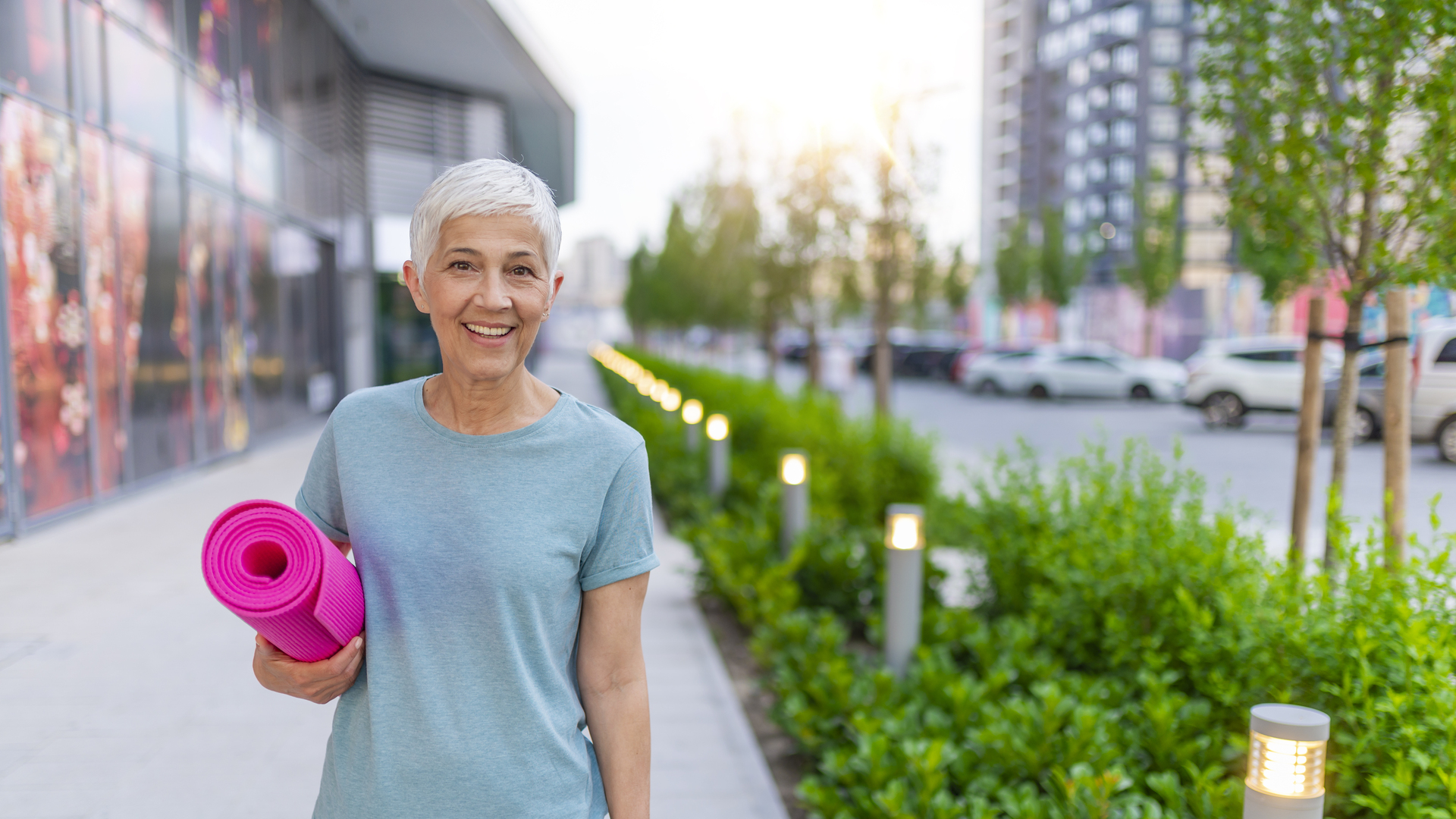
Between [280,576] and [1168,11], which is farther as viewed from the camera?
[1168,11]

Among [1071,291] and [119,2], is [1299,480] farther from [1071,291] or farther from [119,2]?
[1071,291]

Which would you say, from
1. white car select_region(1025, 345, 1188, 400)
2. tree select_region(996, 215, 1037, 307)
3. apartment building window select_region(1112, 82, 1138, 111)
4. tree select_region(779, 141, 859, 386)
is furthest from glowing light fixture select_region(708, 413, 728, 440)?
apartment building window select_region(1112, 82, 1138, 111)

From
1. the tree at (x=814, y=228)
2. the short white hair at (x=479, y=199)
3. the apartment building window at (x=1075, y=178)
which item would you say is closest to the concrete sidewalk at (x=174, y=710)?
the short white hair at (x=479, y=199)

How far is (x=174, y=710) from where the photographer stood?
4211 mm

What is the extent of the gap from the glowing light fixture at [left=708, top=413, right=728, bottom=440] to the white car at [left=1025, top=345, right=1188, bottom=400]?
1803 cm

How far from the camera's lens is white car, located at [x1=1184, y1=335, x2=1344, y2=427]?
16.3m

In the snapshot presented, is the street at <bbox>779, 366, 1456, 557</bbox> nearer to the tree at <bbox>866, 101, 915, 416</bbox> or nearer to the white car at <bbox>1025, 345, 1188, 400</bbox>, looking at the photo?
the white car at <bbox>1025, 345, 1188, 400</bbox>

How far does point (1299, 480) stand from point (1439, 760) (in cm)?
211

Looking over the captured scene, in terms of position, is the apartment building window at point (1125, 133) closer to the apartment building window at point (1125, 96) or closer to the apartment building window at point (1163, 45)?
the apartment building window at point (1125, 96)

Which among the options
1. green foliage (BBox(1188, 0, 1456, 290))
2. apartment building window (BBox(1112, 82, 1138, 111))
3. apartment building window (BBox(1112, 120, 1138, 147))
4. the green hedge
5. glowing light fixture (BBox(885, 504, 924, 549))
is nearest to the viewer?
the green hedge

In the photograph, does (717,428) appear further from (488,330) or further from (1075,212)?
(1075,212)

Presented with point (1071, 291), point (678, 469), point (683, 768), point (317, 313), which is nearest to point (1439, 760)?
point (683, 768)

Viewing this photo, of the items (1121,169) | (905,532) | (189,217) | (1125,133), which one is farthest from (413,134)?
(1121,169)

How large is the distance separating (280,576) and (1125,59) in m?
64.2
